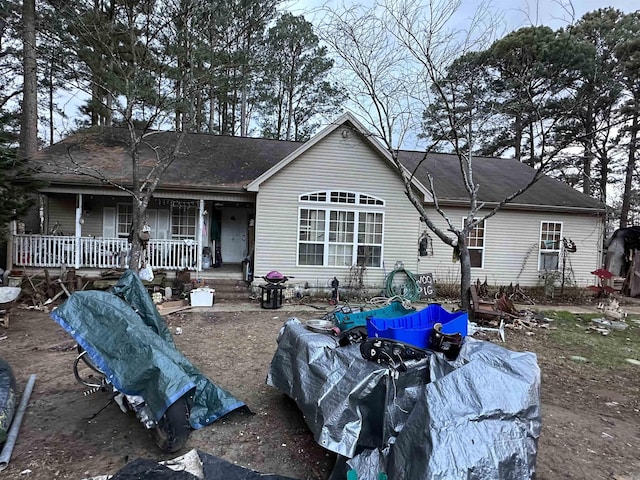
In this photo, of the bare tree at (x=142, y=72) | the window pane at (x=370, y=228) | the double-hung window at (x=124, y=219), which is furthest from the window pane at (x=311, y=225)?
the double-hung window at (x=124, y=219)

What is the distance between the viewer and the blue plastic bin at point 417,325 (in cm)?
328

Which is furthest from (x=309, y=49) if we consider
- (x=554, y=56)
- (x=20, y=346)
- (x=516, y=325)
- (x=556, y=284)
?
(x=20, y=346)

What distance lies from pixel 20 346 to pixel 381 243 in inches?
336

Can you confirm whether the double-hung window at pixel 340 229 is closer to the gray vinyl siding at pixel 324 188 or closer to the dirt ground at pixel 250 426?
the gray vinyl siding at pixel 324 188

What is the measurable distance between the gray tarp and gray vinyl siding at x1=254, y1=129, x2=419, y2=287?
273 inches

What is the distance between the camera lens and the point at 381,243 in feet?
36.9

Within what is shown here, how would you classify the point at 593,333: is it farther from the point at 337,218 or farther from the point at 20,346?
the point at 20,346

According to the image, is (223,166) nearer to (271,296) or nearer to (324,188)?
(324,188)

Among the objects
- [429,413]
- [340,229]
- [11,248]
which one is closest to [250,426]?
[429,413]

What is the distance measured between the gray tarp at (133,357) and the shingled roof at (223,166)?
24.8 ft

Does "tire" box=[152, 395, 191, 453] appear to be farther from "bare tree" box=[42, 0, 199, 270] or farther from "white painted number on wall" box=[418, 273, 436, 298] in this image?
"white painted number on wall" box=[418, 273, 436, 298]

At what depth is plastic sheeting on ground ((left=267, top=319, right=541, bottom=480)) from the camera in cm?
221

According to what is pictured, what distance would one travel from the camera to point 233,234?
1354 cm

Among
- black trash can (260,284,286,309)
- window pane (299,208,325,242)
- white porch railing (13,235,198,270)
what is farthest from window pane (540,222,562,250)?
white porch railing (13,235,198,270)
